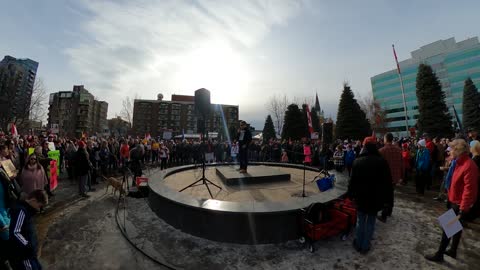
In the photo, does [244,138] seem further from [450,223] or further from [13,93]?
[13,93]

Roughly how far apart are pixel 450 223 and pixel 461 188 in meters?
0.72

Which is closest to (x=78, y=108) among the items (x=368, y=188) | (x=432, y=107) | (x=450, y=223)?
(x=368, y=188)

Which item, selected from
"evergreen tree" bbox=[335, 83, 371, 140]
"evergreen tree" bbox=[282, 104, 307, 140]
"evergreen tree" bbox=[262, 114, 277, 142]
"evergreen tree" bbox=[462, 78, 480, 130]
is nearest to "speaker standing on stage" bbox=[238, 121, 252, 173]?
"evergreen tree" bbox=[335, 83, 371, 140]

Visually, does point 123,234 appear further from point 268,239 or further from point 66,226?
point 268,239

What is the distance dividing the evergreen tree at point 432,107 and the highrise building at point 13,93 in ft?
159

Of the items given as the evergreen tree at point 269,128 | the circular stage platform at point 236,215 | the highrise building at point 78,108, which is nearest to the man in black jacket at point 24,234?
the circular stage platform at point 236,215

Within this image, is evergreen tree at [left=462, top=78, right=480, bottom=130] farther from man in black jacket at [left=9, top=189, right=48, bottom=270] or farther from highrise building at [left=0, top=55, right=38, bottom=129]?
highrise building at [left=0, top=55, right=38, bottom=129]

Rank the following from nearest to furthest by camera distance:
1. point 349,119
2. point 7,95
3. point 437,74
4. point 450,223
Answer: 1. point 450,223
2. point 7,95
3. point 349,119
4. point 437,74

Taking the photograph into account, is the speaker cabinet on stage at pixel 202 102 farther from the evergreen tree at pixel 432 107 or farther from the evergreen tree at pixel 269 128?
the evergreen tree at pixel 269 128

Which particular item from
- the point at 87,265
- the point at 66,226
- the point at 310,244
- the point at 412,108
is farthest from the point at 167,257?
the point at 412,108

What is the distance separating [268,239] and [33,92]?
33.5m

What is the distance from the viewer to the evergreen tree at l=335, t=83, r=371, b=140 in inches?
1212

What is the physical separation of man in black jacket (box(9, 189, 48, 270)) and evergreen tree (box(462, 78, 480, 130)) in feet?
151

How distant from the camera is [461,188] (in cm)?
371
